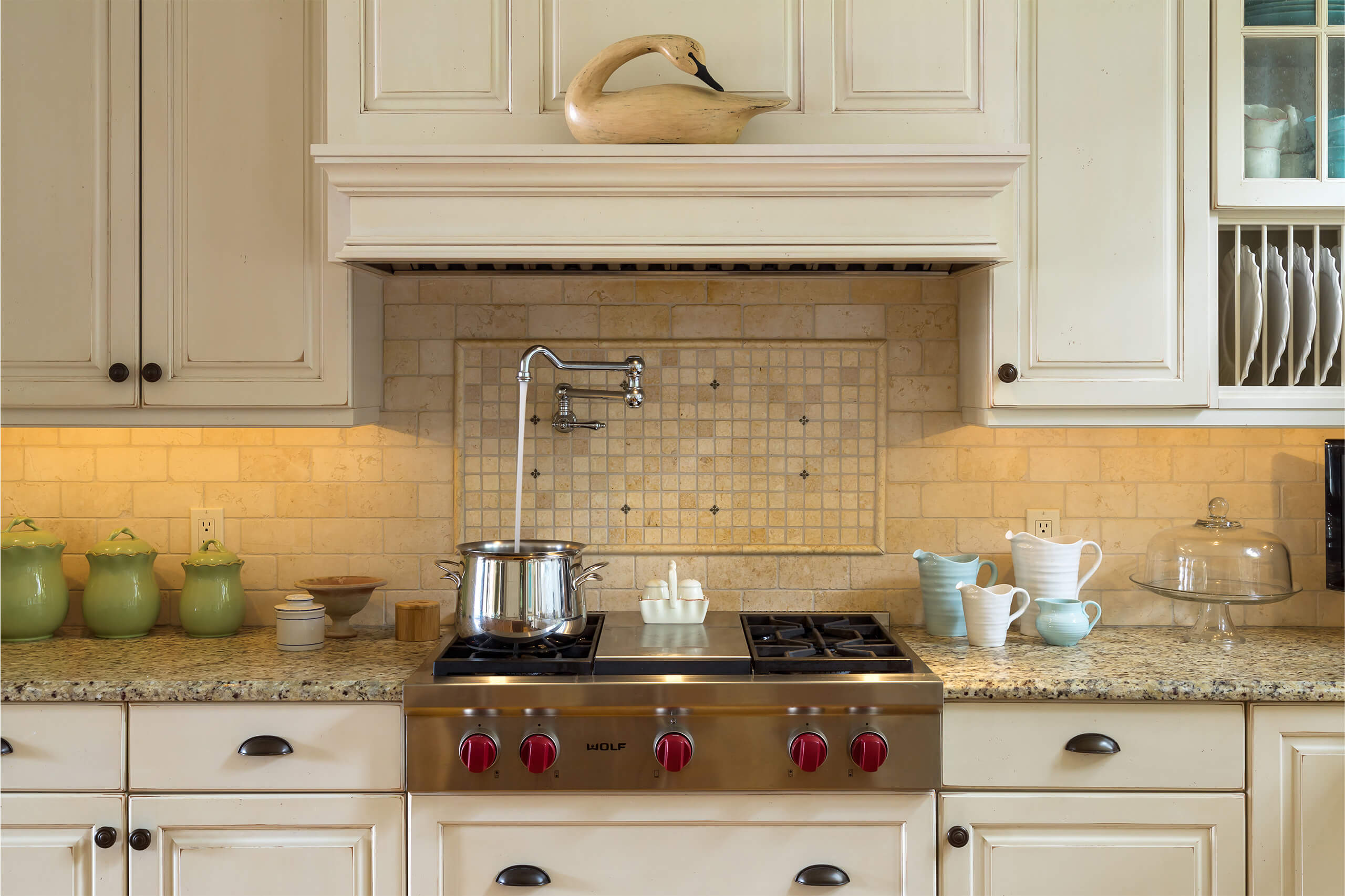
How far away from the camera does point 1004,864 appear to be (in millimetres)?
1734

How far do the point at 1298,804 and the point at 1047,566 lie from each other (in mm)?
604

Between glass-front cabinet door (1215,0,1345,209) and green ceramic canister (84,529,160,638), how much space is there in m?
2.40

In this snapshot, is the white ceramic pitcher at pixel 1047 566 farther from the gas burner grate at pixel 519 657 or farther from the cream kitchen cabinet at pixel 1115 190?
the gas burner grate at pixel 519 657

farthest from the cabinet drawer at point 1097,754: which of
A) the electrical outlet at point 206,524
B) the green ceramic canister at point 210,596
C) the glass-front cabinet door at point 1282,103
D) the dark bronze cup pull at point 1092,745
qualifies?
the electrical outlet at point 206,524

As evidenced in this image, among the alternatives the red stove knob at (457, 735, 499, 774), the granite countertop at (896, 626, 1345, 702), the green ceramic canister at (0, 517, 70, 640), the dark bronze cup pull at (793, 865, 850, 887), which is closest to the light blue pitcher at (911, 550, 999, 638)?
the granite countertop at (896, 626, 1345, 702)

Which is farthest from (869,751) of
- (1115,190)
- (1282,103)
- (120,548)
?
(120,548)

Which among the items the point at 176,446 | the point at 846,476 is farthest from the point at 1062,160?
the point at 176,446

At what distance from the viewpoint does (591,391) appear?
2221 mm

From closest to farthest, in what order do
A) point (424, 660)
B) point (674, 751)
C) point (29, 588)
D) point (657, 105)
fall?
point (674, 751)
point (657, 105)
point (424, 660)
point (29, 588)

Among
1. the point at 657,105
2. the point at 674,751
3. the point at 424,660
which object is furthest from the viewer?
the point at 424,660

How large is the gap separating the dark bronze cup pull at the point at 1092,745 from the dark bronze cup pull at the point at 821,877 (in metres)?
0.46

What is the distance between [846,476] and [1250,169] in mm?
1031

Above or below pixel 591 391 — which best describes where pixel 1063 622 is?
below

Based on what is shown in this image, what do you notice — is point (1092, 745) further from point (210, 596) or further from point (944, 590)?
point (210, 596)
